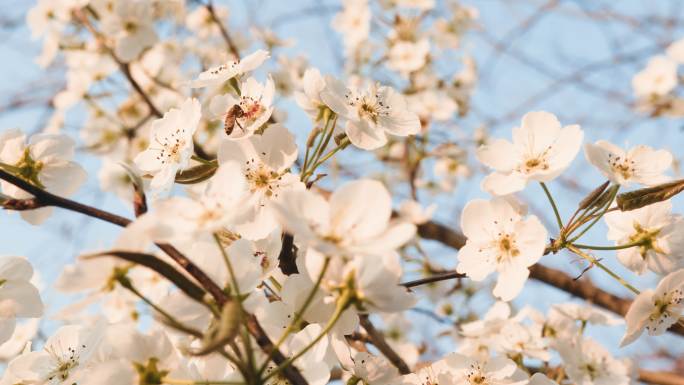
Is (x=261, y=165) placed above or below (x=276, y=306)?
above

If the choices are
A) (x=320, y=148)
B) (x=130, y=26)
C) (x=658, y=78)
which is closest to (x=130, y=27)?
(x=130, y=26)

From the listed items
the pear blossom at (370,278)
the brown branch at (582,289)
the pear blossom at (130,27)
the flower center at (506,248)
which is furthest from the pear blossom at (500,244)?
the pear blossom at (130,27)

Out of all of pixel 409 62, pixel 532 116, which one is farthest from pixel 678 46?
pixel 532 116

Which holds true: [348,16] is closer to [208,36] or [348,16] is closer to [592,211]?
[208,36]

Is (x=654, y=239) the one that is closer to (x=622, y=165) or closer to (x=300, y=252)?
(x=622, y=165)

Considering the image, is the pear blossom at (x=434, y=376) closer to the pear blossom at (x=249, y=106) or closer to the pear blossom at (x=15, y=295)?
the pear blossom at (x=249, y=106)
